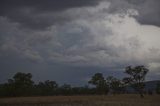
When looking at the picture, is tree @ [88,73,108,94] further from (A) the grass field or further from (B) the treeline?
(A) the grass field

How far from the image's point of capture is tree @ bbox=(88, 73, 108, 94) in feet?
527

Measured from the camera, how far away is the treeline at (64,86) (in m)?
109

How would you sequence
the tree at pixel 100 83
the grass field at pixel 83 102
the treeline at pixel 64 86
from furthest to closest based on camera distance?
the tree at pixel 100 83 < the treeline at pixel 64 86 < the grass field at pixel 83 102

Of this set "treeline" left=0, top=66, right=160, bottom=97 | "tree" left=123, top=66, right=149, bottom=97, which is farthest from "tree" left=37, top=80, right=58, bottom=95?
"tree" left=123, top=66, right=149, bottom=97

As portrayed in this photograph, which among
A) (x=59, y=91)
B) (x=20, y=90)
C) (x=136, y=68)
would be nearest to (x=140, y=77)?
A: (x=136, y=68)

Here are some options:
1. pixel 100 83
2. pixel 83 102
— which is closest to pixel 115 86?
pixel 100 83

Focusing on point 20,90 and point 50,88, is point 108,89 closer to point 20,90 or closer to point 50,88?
point 50,88

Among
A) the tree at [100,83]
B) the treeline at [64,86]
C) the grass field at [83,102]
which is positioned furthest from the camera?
the tree at [100,83]

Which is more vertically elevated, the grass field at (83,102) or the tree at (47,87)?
the tree at (47,87)

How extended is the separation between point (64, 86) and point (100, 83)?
2411 cm

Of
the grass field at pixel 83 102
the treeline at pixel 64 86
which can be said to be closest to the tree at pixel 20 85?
the treeline at pixel 64 86

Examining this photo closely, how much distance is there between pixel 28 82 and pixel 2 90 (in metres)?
17.3

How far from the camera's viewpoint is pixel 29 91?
484ft

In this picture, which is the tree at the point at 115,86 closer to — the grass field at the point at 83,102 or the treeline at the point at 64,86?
the treeline at the point at 64,86
